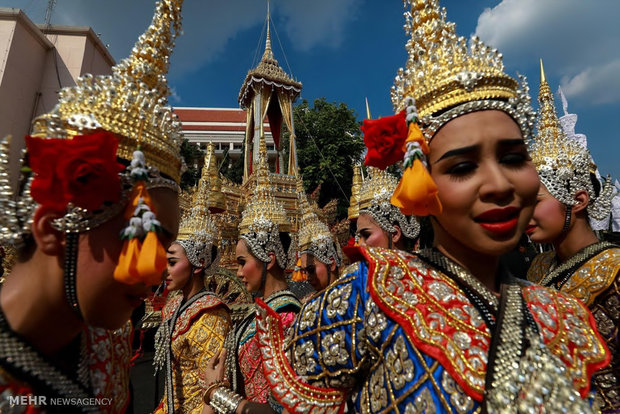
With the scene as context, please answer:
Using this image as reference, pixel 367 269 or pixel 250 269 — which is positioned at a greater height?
pixel 250 269

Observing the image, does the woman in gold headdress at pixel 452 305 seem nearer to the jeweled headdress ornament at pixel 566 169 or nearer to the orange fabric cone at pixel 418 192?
the orange fabric cone at pixel 418 192

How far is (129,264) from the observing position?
1.27 meters

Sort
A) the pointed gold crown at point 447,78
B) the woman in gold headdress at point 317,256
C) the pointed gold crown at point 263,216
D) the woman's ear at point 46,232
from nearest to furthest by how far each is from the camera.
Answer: the woman's ear at point 46,232
the pointed gold crown at point 447,78
the pointed gold crown at point 263,216
the woman in gold headdress at point 317,256

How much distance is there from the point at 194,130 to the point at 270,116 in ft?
79.4

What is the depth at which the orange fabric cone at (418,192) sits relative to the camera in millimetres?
1410

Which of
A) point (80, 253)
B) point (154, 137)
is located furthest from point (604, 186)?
point (80, 253)

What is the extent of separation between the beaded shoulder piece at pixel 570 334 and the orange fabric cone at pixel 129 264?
1.62 metres

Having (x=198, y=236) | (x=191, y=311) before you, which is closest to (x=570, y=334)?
(x=191, y=311)

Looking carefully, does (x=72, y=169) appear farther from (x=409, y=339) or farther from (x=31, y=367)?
(x=409, y=339)

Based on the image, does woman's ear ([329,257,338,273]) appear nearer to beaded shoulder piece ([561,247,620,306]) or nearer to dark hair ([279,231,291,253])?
dark hair ([279,231,291,253])

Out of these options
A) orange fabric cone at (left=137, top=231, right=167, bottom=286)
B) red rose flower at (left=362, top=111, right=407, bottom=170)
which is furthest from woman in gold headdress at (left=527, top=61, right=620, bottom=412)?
orange fabric cone at (left=137, top=231, right=167, bottom=286)

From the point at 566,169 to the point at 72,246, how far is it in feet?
12.3

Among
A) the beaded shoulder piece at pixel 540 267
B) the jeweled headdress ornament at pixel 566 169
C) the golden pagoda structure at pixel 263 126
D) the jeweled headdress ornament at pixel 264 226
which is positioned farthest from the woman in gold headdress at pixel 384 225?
the golden pagoda structure at pixel 263 126

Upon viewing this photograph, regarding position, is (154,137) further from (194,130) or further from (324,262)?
(194,130)
